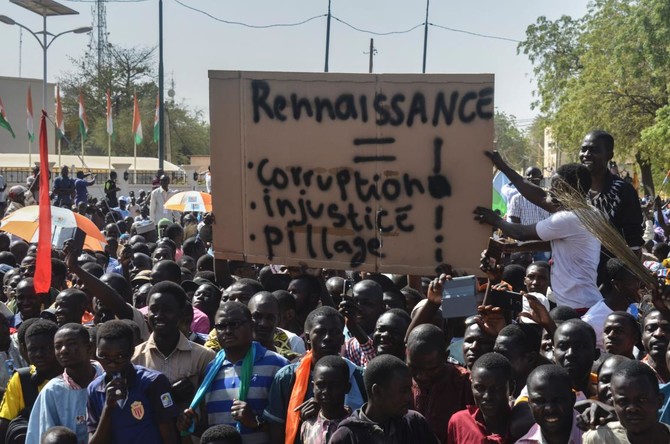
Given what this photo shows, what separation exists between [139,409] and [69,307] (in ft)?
5.36

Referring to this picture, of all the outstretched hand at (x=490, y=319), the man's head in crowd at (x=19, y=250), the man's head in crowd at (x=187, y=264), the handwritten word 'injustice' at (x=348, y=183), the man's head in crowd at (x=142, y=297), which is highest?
the handwritten word 'injustice' at (x=348, y=183)

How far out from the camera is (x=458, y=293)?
500cm

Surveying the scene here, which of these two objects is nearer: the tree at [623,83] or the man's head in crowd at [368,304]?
the man's head in crowd at [368,304]

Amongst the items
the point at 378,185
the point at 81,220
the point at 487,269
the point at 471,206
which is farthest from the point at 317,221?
the point at 81,220

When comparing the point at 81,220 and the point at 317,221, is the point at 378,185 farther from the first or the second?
the point at 81,220

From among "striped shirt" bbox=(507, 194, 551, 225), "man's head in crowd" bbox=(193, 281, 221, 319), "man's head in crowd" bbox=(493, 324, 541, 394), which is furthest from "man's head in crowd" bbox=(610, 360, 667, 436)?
"striped shirt" bbox=(507, 194, 551, 225)

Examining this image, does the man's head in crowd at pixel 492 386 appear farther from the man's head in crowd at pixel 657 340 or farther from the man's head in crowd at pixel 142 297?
the man's head in crowd at pixel 142 297

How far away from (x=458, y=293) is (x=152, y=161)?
45.3m

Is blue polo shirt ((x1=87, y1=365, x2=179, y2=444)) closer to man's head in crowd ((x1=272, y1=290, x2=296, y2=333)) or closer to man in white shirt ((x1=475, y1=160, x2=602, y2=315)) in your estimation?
man's head in crowd ((x1=272, y1=290, x2=296, y2=333))

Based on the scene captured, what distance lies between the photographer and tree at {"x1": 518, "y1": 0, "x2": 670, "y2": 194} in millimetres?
28766

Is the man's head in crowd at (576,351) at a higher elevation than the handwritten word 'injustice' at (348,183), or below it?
below

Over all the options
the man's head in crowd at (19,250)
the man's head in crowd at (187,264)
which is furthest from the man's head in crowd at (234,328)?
the man's head in crowd at (19,250)

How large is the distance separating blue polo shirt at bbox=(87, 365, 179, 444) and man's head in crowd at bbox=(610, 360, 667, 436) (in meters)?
2.07

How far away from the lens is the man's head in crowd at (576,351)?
460 centimetres
